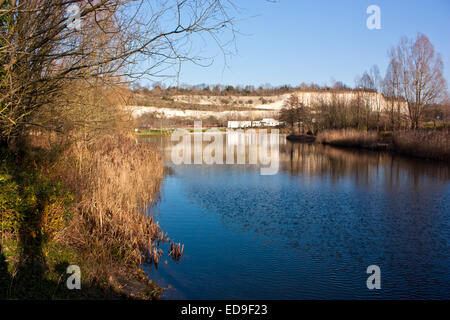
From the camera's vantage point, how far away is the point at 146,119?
59250mm

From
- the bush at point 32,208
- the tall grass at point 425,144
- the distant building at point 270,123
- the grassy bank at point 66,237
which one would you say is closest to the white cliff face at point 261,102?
the distant building at point 270,123

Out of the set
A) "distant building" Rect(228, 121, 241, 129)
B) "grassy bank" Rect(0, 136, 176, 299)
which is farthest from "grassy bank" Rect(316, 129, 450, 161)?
"distant building" Rect(228, 121, 241, 129)

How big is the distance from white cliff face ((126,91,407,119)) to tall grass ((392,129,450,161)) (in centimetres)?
1006

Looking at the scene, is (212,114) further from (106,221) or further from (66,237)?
(66,237)

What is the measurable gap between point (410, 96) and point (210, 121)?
4646 cm

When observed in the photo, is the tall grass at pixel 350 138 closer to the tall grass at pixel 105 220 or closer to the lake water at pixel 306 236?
the lake water at pixel 306 236

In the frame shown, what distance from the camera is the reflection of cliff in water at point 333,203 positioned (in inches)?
316

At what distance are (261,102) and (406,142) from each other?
259 ft

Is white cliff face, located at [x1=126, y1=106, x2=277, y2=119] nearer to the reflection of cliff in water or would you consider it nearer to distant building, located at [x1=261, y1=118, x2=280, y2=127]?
distant building, located at [x1=261, y1=118, x2=280, y2=127]

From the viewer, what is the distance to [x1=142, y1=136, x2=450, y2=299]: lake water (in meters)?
5.93

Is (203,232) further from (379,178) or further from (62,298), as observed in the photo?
(379,178)

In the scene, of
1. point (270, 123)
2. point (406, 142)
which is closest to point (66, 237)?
point (406, 142)

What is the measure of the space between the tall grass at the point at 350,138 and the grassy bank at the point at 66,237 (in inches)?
967
